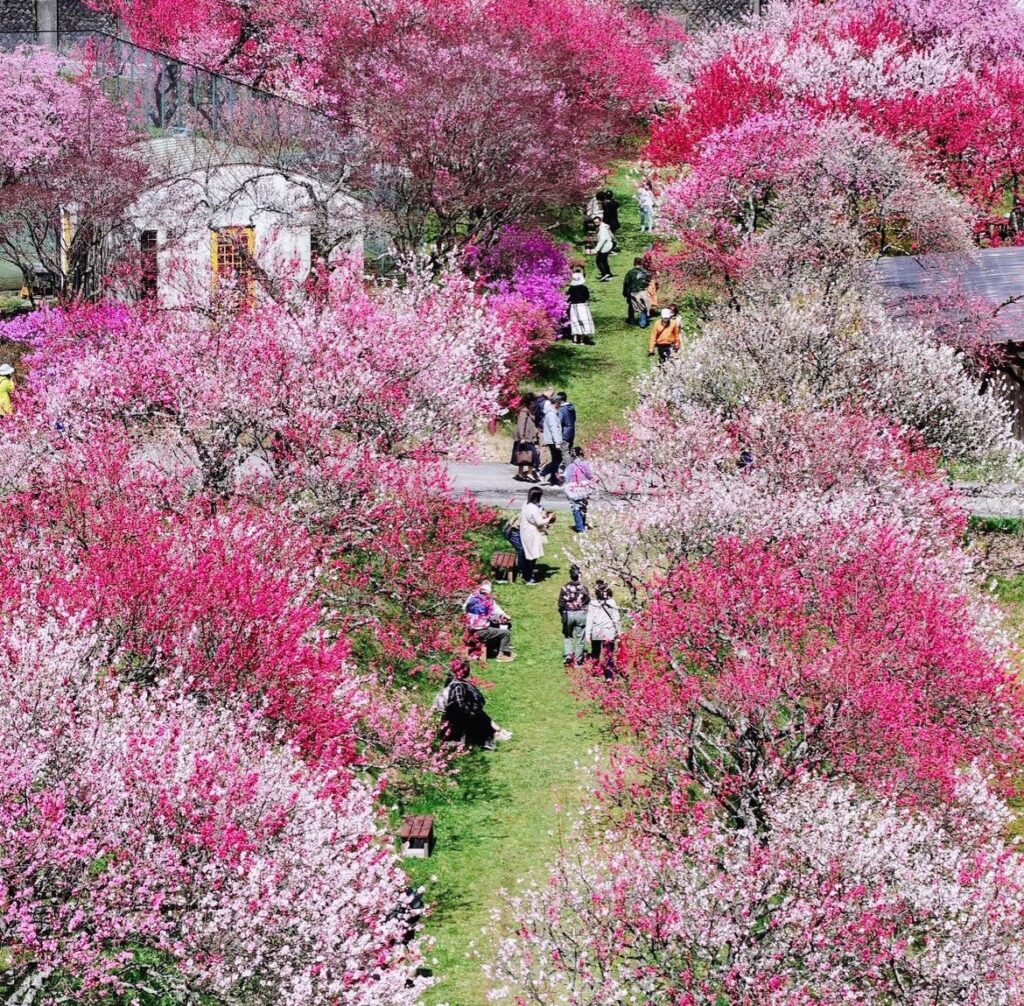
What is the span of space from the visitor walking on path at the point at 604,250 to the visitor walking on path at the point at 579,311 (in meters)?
4.44

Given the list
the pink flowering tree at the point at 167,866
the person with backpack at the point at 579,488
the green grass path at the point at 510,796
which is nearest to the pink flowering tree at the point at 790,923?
the pink flowering tree at the point at 167,866

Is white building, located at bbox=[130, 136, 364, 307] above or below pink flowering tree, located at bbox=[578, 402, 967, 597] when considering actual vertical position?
above

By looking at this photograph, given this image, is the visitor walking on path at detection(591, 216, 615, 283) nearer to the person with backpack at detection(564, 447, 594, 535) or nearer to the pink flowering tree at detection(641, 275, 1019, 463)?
the pink flowering tree at detection(641, 275, 1019, 463)

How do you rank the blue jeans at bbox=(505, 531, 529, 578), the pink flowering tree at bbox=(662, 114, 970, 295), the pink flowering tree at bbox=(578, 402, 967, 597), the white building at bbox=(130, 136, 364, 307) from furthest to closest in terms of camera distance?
the pink flowering tree at bbox=(662, 114, 970, 295) → the white building at bbox=(130, 136, 364, 307) → the blue jeans at bbox=(505, 531, 529, 578) → the pink flowering tree at bbox=(578, 402, 967, 597)

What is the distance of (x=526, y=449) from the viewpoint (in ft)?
107

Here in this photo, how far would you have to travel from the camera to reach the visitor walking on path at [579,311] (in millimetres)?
40625

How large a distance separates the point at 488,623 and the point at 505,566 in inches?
126

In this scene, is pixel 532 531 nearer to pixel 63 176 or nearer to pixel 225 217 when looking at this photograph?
pixel 225 217

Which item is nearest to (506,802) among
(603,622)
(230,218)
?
(603,622)

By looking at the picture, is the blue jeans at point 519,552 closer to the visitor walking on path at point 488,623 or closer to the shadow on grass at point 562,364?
the visitor walking on path at point 488,623

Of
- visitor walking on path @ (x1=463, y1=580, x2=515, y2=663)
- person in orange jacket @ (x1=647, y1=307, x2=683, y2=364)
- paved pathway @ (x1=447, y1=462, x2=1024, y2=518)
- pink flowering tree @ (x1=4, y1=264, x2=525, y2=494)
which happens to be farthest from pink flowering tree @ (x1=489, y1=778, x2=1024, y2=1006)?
person in orange jacket @ (x1=647, y1=307, x2=683, y2=364)

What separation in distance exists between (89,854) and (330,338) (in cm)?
1431

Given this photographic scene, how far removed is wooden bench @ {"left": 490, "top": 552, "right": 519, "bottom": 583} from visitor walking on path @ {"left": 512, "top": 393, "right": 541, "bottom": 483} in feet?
11.7

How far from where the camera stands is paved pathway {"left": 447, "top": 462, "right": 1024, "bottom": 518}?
1201 inches
